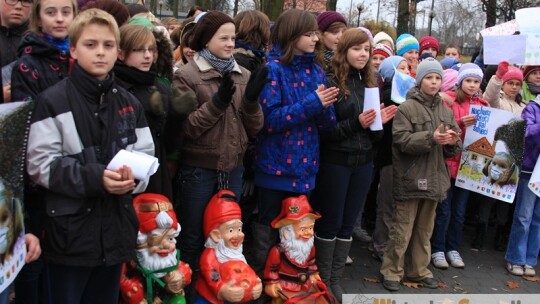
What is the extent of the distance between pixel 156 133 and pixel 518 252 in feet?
12.7

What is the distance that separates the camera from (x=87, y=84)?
2.67 metres

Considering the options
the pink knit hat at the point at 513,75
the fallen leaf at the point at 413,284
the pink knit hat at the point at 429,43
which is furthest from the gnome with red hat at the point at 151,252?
the pink knit hat at the point at 429,43

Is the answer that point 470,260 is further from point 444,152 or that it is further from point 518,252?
point 444,152

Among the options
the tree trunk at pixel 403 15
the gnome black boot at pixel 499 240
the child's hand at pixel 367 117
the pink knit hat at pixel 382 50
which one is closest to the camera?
the child's hand at pixel 367 117

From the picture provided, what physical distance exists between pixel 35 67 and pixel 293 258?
2.15 metres

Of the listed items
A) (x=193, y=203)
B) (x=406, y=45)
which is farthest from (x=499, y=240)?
(x=193, y=203)

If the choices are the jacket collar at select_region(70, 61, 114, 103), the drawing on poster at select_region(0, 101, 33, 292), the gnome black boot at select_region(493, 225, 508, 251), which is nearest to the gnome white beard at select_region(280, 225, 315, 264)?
the jacket collar at select_region(70, 61, 114, 103)

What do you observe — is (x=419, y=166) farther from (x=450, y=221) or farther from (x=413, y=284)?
(x=450, y=221)

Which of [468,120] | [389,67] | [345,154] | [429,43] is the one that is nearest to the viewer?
[345,154]

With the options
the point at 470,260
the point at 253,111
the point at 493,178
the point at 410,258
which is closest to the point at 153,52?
the point at 253,111

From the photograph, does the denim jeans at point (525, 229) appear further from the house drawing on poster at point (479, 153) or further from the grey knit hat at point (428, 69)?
the grey knit hat at point (428, 69)

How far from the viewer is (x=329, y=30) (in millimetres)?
4891

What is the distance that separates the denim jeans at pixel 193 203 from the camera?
3787mm

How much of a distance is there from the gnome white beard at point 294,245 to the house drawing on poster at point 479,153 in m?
2.16
